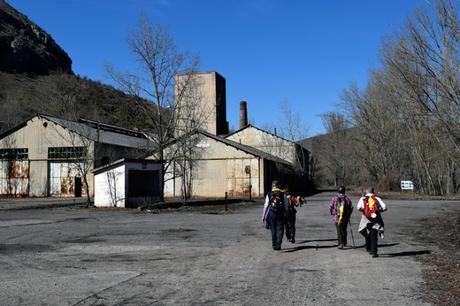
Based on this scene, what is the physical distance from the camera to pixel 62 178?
4659 centimetres

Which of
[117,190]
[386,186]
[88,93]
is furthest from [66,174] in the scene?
[88,93]

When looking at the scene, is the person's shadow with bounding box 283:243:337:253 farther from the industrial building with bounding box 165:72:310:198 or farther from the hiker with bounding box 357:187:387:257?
the industrial building with bounding box 165:72:310:198

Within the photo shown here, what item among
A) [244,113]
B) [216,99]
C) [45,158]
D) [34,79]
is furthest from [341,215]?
[34,79]

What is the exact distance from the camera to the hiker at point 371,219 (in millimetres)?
11020

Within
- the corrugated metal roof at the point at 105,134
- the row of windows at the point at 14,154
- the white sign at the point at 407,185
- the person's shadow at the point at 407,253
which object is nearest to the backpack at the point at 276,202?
the person's shadow at the point at 407,253

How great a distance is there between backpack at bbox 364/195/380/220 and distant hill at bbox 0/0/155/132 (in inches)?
2293

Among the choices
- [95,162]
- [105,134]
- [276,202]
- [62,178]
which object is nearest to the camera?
[276,202]

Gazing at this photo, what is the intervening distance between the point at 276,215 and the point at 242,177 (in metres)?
30.9

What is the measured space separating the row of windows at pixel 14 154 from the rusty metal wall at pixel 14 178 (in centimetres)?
41

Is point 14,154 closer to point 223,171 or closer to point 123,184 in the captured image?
point 223,171

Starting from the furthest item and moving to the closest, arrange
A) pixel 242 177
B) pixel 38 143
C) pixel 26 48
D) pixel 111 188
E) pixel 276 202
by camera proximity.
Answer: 1. pixel 26 48
2. pixel 38 143
3. pixel 242 177
4. pixel 111 188
5. pixel 276 202

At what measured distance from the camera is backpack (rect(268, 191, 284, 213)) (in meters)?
12.0

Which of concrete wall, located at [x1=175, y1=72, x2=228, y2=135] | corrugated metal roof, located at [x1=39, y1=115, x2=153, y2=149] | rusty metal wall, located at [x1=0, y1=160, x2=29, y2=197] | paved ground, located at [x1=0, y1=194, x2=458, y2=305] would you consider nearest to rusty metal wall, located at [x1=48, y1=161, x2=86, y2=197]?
rusty metal wall, located at [x1=0, y1=160, x2=29, y2=197]

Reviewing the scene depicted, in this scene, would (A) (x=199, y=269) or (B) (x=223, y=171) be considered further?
(B) (x=223, y=171)
